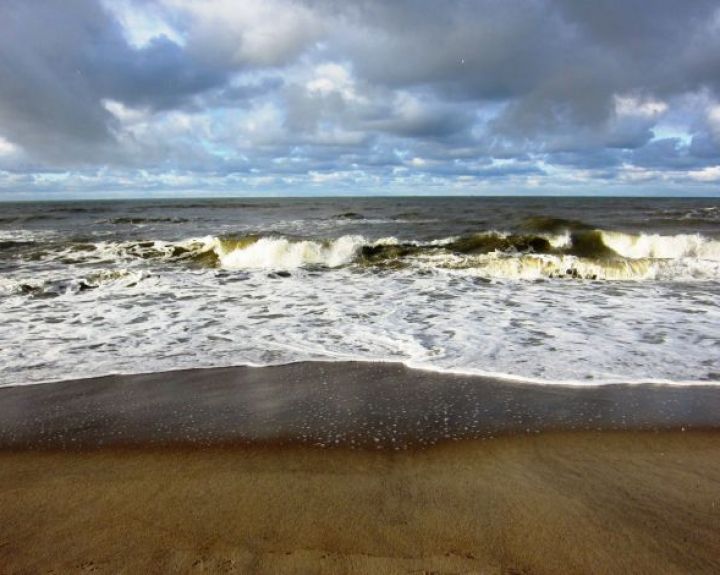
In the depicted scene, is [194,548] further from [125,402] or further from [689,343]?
[689,343]

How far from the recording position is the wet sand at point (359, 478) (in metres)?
2.48

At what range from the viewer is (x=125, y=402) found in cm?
444

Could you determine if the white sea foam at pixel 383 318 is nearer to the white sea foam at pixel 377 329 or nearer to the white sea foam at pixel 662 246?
the white sea foam at pixel 377 329

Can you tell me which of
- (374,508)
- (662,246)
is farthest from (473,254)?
(374,508)

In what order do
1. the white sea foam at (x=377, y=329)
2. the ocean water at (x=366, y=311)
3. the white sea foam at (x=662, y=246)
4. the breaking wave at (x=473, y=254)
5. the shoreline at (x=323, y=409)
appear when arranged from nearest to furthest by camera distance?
the shoreline at (x=323, y=409) → the white sea foam at (x=377, y=329) → the ocean water at (x=366, y=311) → the breaking wave at (x=473, y=254) → the white sea foam at (x=662, y=246)

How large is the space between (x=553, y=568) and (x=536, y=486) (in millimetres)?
735

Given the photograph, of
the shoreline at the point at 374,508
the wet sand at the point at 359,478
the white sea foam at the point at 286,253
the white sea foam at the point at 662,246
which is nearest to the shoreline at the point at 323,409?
the wet sand at the point at 359,478

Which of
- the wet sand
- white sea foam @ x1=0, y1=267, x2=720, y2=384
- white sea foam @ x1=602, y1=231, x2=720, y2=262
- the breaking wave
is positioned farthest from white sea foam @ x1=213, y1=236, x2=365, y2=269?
the wet sand

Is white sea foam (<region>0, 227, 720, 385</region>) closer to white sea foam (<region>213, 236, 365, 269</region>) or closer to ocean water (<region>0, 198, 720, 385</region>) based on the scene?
ocean water (<region>0, 198, 720, 385</region>)

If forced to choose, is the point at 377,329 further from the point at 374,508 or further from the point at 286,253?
the point at 286,253

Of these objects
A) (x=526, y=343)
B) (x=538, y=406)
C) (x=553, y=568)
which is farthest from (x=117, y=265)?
(x=553, y=568)

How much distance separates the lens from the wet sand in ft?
8.13

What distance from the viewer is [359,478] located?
10.3 feet

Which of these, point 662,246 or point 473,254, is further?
point 662,246
